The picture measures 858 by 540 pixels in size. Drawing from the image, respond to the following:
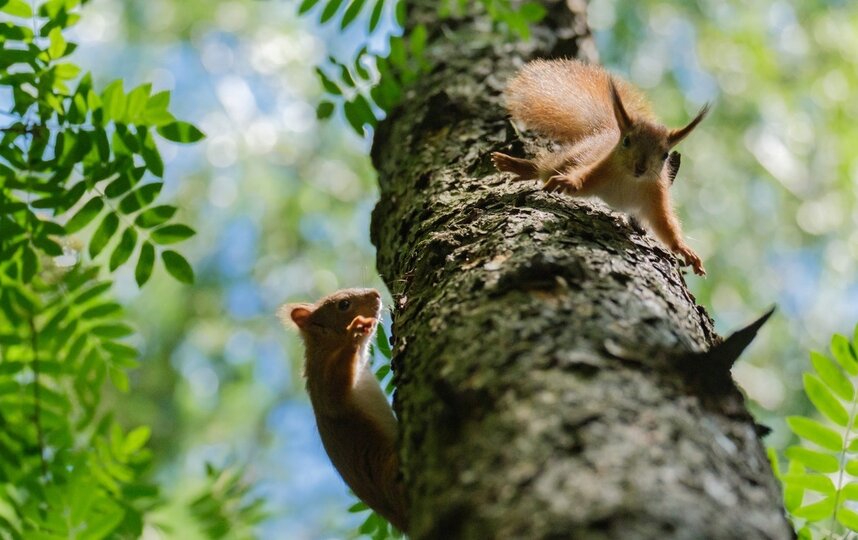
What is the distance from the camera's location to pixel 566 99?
328 centimetres

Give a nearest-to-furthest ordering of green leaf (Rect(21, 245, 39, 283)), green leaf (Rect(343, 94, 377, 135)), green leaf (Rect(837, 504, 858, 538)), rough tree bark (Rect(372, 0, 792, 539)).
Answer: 1. rough tree bark (Rect(372, 0, 792, 539))
2. green leaf (Rect(837, 504, 858, 538))
3. green leaf (Rect(21, 245, 39, 283))
4. green leaf (Rect(343, 94, 377, 135))

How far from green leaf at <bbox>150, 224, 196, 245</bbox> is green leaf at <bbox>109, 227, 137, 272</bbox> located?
0.07 m

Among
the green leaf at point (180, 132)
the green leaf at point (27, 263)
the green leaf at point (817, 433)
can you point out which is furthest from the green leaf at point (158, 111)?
the green leaf at point (817, 433)

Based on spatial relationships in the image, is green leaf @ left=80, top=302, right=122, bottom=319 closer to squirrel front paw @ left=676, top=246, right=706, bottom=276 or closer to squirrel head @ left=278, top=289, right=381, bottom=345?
squirrel head @ left=278, top=289, right=381, bottom=345

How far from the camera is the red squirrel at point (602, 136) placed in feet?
9.91

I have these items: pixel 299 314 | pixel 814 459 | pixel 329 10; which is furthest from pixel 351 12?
pixel 814 459

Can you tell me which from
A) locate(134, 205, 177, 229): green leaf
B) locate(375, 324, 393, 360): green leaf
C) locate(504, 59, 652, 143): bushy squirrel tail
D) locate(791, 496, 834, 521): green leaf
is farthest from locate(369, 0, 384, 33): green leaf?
locate(791, 496, 834, 521): green leaf

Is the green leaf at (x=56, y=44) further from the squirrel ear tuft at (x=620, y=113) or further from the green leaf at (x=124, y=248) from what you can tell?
the squirrel ear tuft at (x=620, y=113)

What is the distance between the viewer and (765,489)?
1.43m

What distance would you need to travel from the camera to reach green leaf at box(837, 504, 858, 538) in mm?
2119

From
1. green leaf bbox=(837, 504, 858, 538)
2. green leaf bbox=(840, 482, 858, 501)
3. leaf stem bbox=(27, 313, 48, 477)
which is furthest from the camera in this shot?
leaf stem bbox=(27, 313, 48, 477)

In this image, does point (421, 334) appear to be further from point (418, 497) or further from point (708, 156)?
point (708, 156)

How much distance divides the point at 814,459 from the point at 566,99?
1.60 metres

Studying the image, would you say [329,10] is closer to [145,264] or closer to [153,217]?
[153,217]
